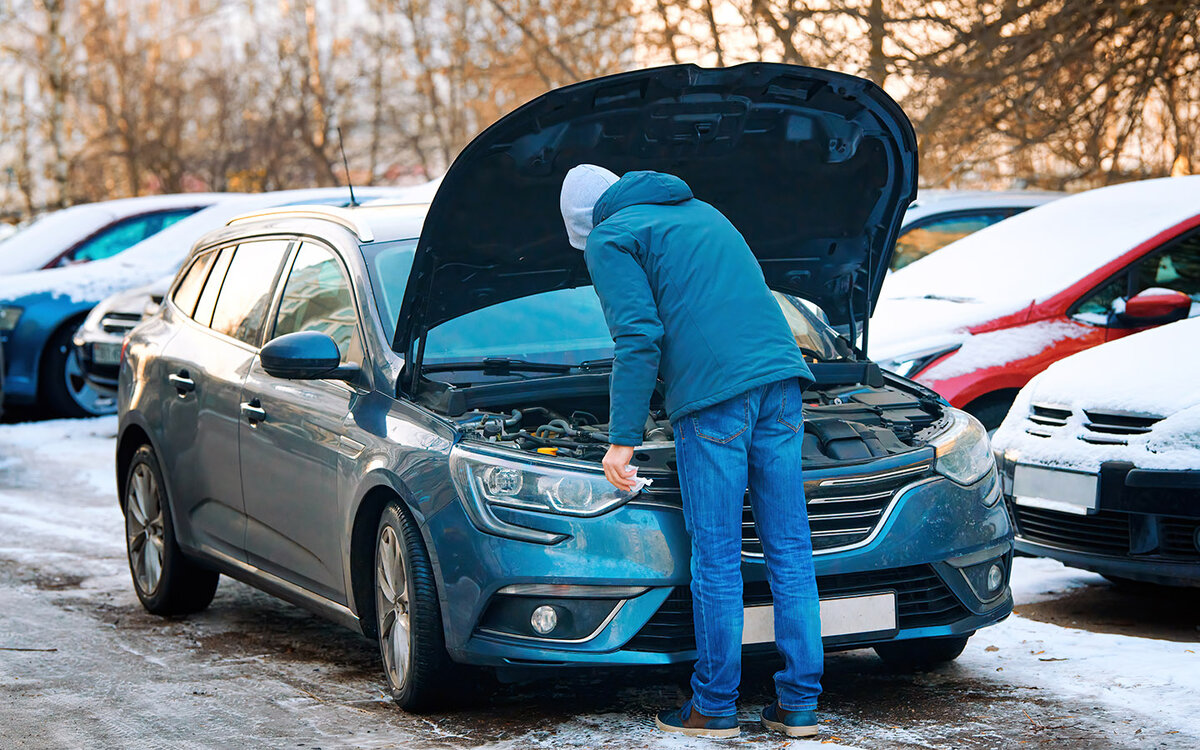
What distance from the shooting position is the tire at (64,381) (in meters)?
12.5

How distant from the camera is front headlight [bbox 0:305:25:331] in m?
12.3

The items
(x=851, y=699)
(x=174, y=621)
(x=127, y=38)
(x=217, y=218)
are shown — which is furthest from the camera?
(x=127, y=38)

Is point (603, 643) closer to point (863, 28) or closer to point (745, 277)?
point (745, 277)

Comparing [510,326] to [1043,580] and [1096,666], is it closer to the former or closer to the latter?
[1096,666]

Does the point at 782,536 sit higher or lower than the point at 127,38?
lower

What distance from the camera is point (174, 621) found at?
6199 mm

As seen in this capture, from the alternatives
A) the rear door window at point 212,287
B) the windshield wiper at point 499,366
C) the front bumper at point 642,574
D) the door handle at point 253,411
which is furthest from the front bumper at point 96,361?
the front bumper at point 642,574

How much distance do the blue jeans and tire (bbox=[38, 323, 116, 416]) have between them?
9353 mm

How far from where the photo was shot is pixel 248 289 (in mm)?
5977

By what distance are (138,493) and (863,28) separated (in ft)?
29.6

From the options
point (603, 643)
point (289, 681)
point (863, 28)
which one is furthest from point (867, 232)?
point (863, 28)

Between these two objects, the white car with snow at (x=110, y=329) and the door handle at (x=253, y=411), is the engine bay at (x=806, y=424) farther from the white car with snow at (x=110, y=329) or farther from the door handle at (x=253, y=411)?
the white car with snow at (x=110, y=329)

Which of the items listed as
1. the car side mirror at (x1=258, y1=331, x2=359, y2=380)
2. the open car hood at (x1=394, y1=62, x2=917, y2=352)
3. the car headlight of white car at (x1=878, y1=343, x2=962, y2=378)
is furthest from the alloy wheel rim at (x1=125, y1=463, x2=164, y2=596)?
the car headlight of white car at (x1=878, y1=343, x2=962, y2=378)

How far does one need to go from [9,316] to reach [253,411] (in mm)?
7845
